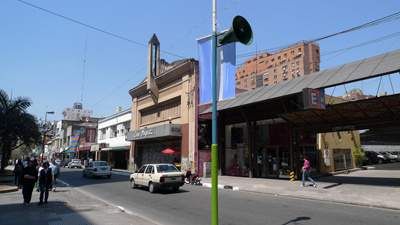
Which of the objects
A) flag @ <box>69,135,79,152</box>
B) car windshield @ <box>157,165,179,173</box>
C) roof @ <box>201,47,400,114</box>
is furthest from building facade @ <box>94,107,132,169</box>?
roof @ <box>201,47,400,114</box>

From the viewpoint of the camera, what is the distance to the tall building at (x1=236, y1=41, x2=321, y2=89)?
97875 mm

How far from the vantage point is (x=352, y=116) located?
1603cm

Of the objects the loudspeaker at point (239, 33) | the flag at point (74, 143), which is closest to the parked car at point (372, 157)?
the loudspeaker at point (239, 33)

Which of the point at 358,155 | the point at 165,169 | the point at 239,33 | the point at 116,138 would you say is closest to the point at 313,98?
the point at 165,169

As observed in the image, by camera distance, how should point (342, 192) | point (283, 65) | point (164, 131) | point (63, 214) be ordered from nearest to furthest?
point (63, 214), point (342, 192), point (164, 131), point (283, 65)

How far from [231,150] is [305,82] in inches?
398

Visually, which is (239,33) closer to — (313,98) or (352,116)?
(313,98)

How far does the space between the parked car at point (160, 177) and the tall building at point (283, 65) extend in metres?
79.7

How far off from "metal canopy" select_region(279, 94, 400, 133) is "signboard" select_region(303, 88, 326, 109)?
79cm

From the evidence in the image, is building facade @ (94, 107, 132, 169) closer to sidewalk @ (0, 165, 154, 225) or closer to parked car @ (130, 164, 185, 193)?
parked car @ (130, 164, 185, 193)

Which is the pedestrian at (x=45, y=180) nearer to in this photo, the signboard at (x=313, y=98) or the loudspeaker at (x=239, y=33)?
the loudspeaker at (x=239, y=33)

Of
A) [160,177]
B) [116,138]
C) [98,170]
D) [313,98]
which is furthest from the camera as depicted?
[116,138]

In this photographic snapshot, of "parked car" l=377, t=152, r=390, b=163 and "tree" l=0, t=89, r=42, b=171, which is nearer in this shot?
"tree" l=0, t=89, r=42, b=171

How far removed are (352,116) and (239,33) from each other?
13.1 metres
